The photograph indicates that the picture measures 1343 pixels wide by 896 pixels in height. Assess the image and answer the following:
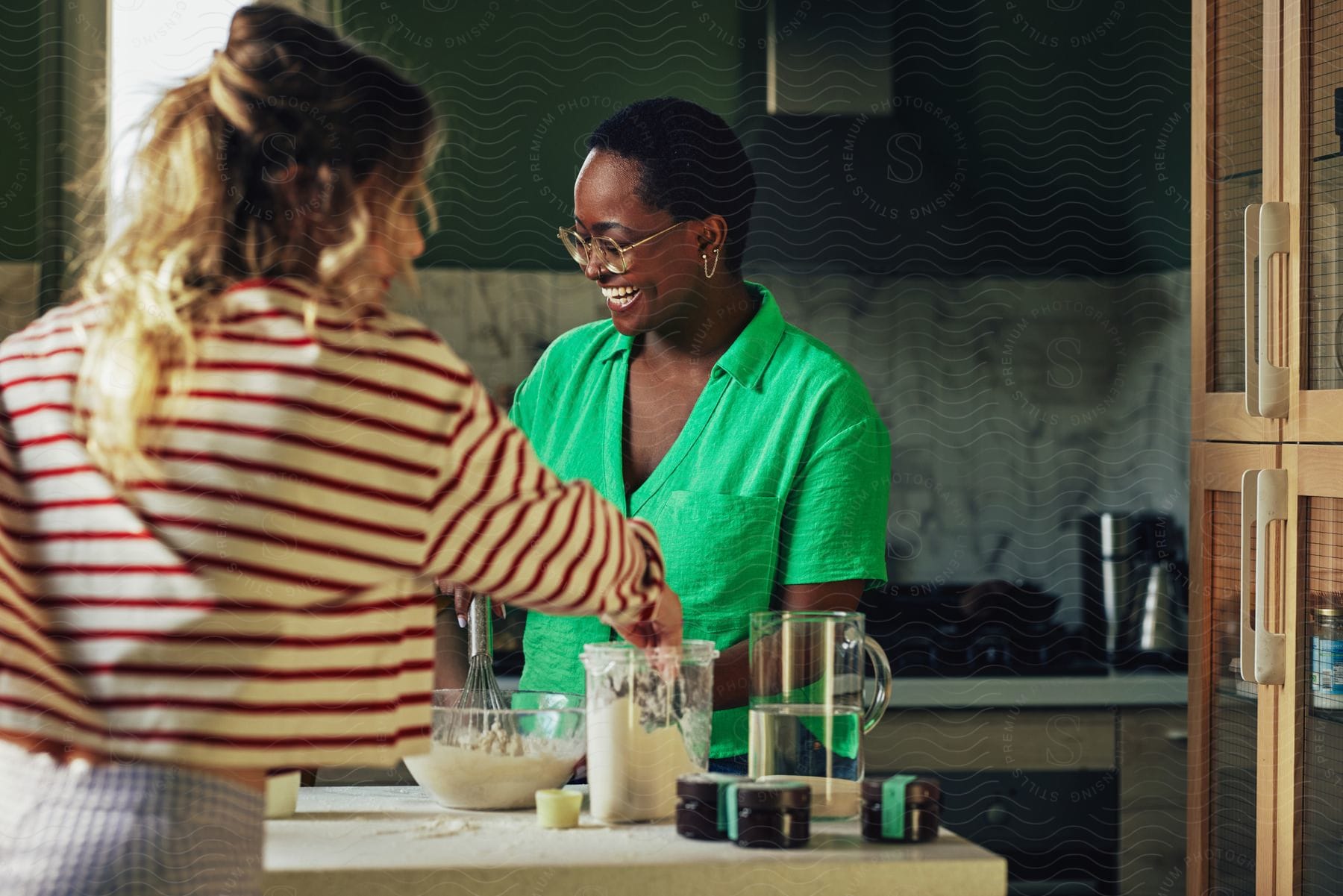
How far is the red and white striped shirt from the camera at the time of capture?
0.50 metres

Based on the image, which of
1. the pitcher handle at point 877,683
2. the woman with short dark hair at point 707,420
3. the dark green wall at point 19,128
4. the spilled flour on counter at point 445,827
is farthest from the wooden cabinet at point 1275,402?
the dark green wall at point 19,128

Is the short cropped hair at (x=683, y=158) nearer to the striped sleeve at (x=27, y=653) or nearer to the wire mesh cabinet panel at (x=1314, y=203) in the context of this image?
the wire mesh cabinet panel at (x=1314, y=203)

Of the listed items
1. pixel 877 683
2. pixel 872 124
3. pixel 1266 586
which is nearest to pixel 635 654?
pixel 877 683

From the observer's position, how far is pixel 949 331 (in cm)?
192

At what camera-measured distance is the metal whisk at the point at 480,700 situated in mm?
749

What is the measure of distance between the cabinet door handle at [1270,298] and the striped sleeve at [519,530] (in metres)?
0.62

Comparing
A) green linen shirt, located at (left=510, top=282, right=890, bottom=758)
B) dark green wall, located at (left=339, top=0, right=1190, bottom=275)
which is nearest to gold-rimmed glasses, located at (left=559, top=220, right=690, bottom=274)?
green linen shirt, located at (left=510, top=282, right=890, bottom=758)

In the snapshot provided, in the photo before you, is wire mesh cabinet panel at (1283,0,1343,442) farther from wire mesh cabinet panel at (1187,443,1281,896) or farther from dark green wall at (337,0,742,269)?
dark green wall at (337,0,742,269)

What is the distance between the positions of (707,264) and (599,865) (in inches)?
19.3

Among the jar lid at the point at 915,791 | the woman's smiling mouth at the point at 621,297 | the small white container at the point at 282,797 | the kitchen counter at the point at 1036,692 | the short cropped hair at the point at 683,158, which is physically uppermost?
the short cropped hair at the point at 683,158

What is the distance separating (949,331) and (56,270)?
45.0 inches

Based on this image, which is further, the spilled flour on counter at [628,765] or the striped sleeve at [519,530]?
the spilled flour on counter at [628,765]

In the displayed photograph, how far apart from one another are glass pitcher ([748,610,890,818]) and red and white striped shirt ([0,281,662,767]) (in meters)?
0.27

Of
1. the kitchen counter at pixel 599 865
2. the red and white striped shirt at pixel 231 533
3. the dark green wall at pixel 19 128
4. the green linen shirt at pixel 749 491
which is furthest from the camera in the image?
the dark green wall at pixel 19 128
